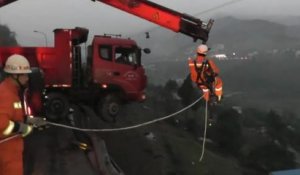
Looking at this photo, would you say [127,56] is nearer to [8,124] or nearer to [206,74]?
[206,74]

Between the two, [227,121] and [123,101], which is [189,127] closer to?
[227,121]

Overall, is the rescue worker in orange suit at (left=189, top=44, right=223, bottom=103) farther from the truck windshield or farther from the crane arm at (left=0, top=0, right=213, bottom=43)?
the truck windshield

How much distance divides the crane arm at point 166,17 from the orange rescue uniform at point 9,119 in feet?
25.9

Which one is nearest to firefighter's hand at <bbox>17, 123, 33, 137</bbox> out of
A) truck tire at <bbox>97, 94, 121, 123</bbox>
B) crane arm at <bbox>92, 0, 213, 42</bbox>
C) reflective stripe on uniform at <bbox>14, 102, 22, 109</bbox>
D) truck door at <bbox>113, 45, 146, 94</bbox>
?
reflective stripe on uniform at <bbox>14, 102, 22, 109</bbox>

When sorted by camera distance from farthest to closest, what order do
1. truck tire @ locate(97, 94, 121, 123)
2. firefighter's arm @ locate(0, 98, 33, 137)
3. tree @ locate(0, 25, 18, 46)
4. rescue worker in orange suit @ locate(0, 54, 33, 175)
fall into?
tree @ locate(0, 25, 18, 46) → truck tire @ locate(97, 94, 121, 123) → rescue worker in orange suit @ locate(0, 54, 33, 175) → firefighter's arm @ locate(0, 98, 33, 137)

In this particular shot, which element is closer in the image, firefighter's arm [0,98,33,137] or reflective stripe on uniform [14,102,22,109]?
firefighter's arm [0,98,33,137]

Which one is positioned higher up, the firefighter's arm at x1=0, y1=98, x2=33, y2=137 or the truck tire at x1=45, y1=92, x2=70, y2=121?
the firefighter's arm at x1=0, y1=98, x2=33, y2=137

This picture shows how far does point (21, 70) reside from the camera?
591 cm

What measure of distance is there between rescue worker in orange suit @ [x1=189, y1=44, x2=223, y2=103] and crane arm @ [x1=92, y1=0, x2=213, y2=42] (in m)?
2.66

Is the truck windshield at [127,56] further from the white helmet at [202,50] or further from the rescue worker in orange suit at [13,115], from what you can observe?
the rescue worker in orange suit at [13,115]

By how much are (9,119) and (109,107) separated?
10360 mm

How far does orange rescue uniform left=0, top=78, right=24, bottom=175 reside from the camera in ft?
18.1

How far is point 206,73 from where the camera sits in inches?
407

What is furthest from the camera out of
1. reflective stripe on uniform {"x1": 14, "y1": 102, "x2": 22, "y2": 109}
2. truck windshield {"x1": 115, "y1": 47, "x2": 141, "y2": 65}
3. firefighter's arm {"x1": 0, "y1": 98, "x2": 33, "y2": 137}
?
truck windshield {"x1": 115, "y1": 47, "x2": 141, "y2": 65}
